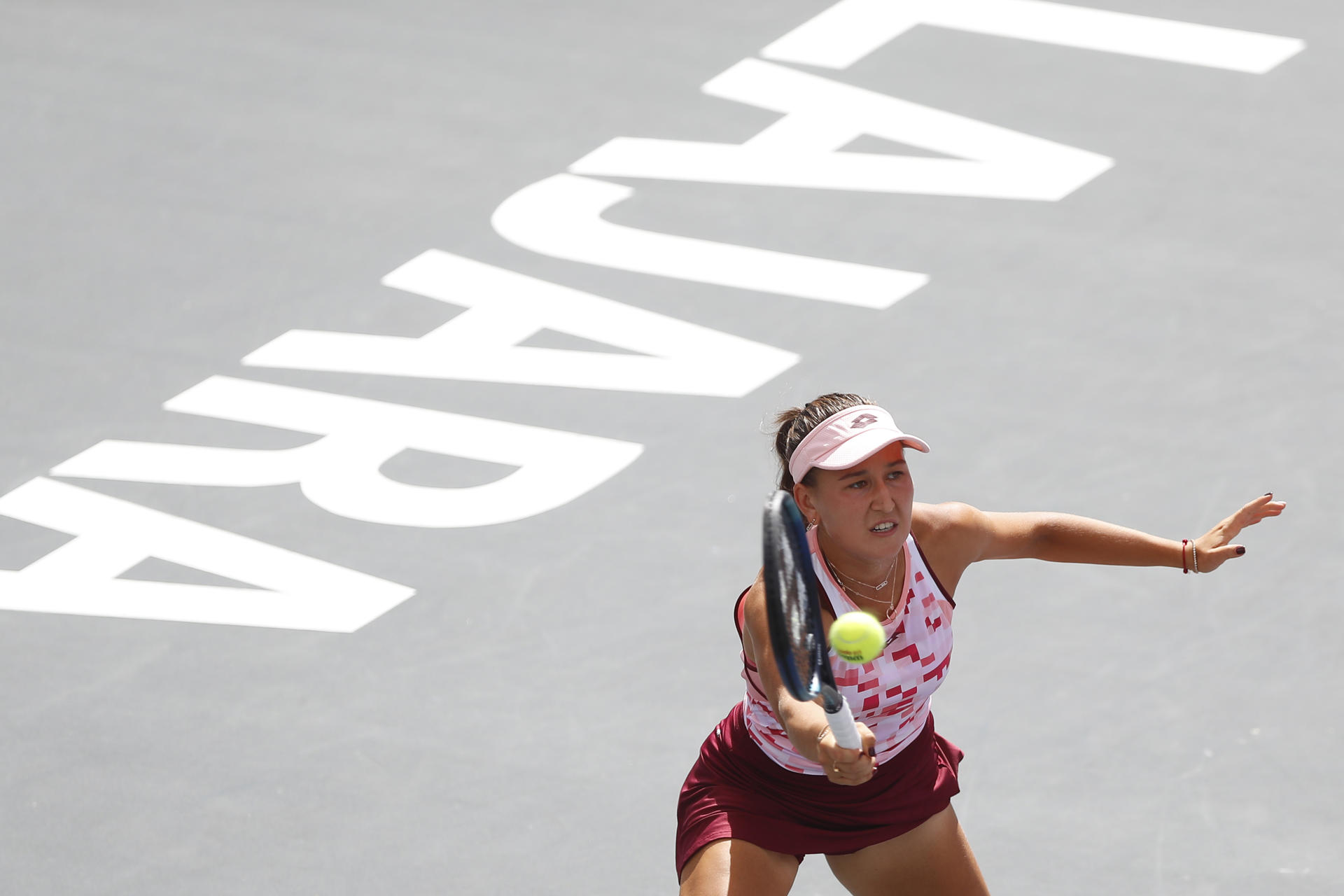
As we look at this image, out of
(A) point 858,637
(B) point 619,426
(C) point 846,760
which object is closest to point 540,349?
(B) point 619,426

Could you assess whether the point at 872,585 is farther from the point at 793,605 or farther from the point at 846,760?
the point at 846,760

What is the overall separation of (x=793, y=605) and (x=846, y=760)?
0.52 metres

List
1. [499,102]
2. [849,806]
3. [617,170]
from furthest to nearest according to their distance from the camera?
1. [499,102]
2. [617,170]
3. [849,806]

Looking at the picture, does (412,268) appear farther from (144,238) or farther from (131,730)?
(131,730)

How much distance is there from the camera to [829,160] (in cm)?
1127

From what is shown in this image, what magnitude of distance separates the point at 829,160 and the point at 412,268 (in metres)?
2.32

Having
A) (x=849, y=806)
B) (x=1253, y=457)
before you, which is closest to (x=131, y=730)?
(x=849, y=806)

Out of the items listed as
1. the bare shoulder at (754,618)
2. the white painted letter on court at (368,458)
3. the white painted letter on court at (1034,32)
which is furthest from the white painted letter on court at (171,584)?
the white painted letter on court at (1034,32)

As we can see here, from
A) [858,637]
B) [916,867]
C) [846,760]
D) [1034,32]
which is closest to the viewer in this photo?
[846,760]

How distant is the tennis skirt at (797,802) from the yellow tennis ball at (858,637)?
32.8 inches

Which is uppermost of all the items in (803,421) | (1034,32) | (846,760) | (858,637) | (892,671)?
(803,421)

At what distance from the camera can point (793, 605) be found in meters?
4.86

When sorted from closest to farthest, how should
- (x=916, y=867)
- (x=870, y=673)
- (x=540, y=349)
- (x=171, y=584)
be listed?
(x=870, y=673)
(x=916, y=867)
(x=171, y=584)
(x=540, y=349)

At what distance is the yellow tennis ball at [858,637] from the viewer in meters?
4.57
